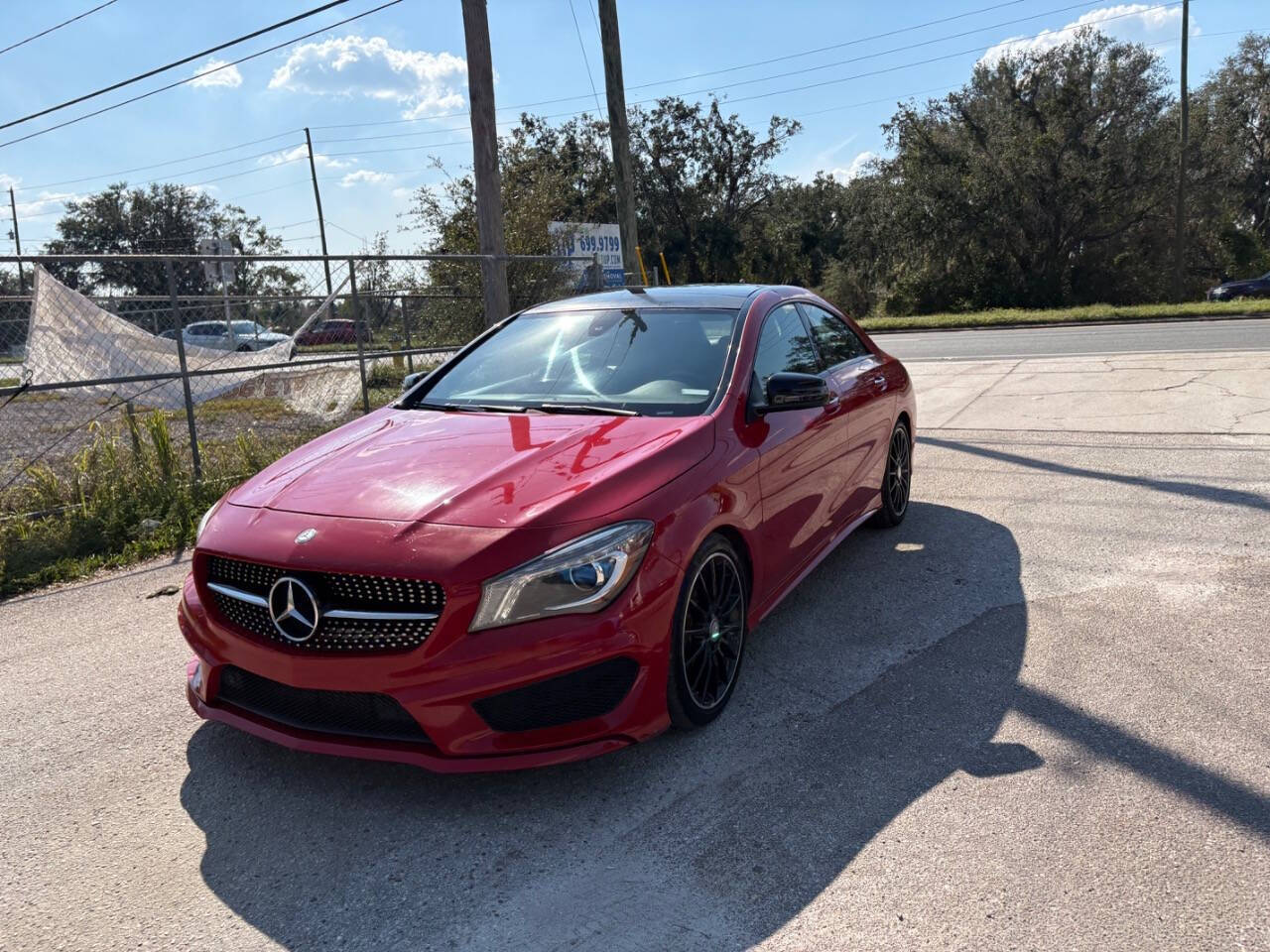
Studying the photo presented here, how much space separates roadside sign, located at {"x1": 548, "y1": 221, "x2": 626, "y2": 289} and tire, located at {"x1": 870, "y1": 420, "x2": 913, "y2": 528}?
961cm

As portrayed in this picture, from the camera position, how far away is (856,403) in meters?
5.29

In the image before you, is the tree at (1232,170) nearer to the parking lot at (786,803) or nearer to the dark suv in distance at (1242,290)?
the dark suv in distance at (1242,290)

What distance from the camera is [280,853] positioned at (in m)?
2.92

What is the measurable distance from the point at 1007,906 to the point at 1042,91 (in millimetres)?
43938

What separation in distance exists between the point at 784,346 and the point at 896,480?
1706 millimetres

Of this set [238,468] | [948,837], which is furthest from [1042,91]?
[948,837]

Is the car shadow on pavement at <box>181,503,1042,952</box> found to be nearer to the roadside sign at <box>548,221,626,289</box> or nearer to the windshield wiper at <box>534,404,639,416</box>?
the windshield wiper at <box>534,404,639,416</box>

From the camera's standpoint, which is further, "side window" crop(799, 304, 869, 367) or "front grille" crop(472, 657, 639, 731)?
"side window" crop(799, 304, 869, 367)

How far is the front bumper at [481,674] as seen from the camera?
290 cm

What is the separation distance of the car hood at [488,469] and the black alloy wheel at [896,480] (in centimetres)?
245

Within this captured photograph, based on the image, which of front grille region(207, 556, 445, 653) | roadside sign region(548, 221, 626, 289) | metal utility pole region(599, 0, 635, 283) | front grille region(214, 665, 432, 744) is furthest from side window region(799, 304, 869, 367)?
roadside sign region(548, 221, 626, 289)

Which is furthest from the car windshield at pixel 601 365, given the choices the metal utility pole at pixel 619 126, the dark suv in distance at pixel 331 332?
the metal utility pole at pixel 619 126

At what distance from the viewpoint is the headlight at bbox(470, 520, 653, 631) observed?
9.64ft

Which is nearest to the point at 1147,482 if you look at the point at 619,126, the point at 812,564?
the point at 812,564
